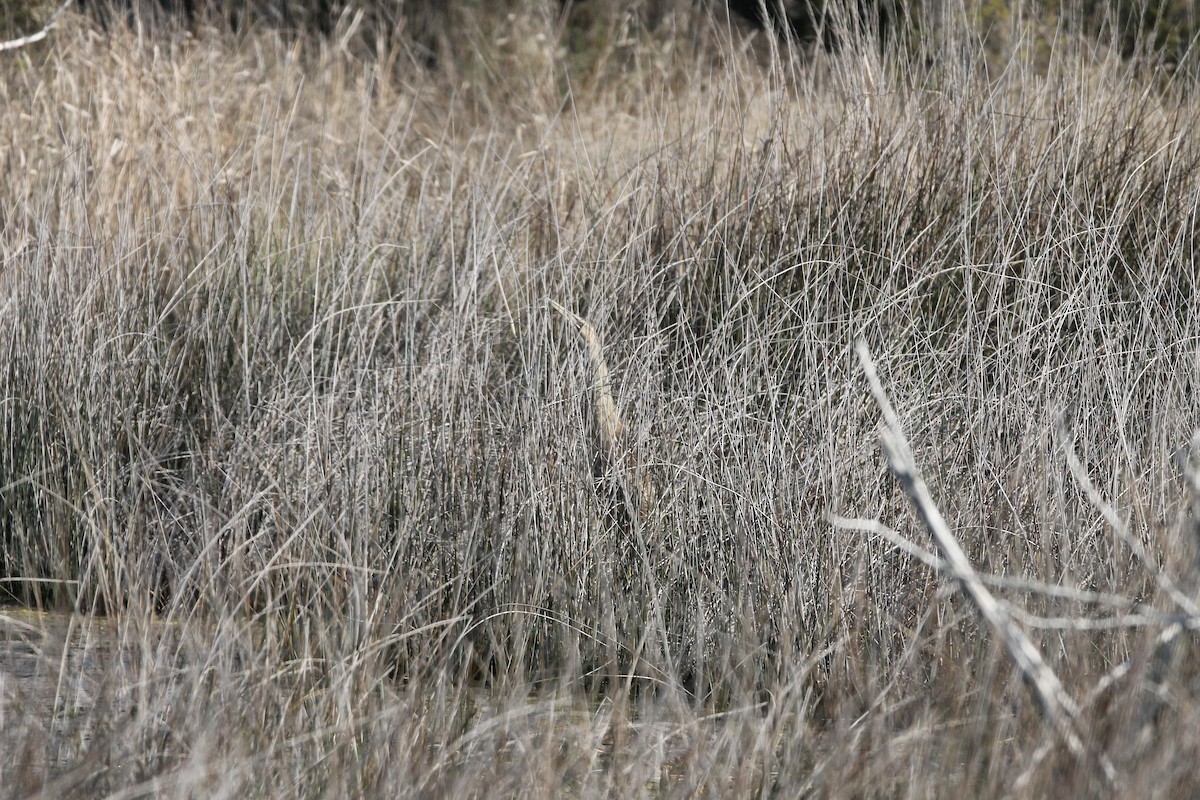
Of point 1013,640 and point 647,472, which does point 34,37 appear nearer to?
point 647,472

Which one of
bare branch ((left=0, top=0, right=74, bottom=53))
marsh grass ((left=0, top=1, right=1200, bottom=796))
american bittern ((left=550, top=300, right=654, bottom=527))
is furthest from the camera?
bare branch ((left=0, top=0, right=74, bottom=53))

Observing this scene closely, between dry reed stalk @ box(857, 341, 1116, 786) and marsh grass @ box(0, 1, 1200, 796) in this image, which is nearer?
dry reed stalk @ box(857, 341, 1116, 786)

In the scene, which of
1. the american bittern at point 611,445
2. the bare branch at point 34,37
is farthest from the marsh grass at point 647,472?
the bare branch at point 34,37

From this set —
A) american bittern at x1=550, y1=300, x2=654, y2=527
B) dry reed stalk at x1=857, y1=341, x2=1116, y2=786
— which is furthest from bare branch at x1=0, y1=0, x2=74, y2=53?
dry reed stalk at x1=857, y1=341, x2=1116, y2=786

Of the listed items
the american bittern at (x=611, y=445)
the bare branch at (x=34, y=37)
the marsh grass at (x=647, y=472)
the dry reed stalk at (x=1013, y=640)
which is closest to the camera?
the dry reed stalk at (x=1013, y=640)

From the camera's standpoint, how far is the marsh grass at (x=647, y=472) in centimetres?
168

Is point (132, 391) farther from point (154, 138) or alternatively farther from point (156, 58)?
point (156, 58)

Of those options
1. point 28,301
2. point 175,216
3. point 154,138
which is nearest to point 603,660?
point 28,301

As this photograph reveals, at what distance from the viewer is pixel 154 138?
4398 millimetres

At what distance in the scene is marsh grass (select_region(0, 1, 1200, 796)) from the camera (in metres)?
1.68

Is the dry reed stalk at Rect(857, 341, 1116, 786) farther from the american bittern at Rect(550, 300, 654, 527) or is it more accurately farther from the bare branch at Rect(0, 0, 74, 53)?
the bare branch at Rect(0, 0, 74, 53)

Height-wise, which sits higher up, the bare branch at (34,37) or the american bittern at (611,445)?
the bare branch at (34,37)

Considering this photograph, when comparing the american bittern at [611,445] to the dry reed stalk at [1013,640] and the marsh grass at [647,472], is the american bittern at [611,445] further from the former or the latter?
the dry reed stalk at [1013,640]

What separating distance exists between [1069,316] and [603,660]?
1386 mm
